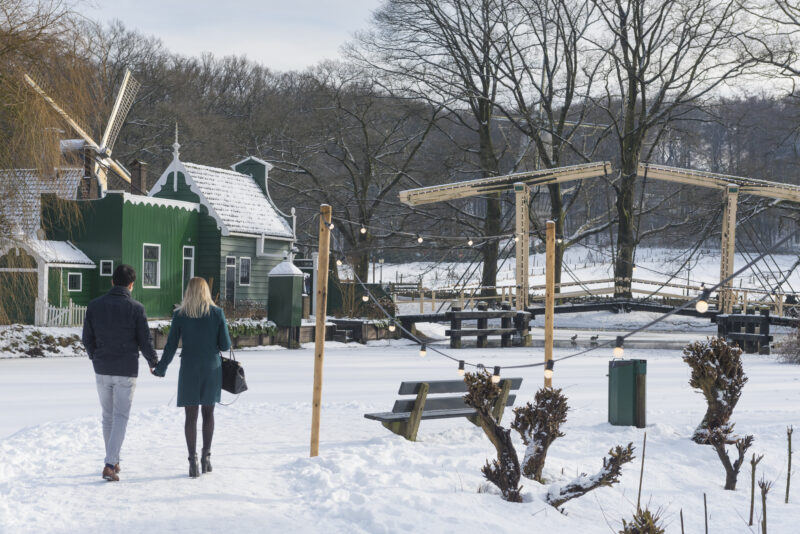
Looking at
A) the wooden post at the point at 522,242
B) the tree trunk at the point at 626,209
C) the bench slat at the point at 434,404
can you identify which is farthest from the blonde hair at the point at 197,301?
the tree trunk at the point at 626,209

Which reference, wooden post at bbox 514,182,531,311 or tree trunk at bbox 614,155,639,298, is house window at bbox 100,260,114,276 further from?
tree trunk at bbox 614,155,639,298

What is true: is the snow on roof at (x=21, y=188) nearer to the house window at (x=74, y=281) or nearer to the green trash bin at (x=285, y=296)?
the house window at (x=74, y=281)

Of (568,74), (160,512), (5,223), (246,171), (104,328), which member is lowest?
(160,512)

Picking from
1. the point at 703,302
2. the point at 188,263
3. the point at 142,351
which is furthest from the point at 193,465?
the point at 188,263

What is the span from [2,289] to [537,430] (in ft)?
42.5

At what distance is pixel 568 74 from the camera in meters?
32.9

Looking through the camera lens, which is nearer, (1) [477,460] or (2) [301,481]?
(2) [301,481]

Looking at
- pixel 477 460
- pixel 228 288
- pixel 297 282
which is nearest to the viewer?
pixel 477 460

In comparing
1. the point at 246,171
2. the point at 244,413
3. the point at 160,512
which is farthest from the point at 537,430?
the point at 246,171

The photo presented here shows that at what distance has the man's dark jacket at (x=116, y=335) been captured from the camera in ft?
24.7

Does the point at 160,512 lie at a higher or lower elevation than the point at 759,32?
lower

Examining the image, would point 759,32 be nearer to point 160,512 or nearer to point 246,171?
point 246,171

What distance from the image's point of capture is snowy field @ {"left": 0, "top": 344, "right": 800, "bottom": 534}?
6395 millimetres

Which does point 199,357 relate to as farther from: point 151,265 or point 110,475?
point 151,265
